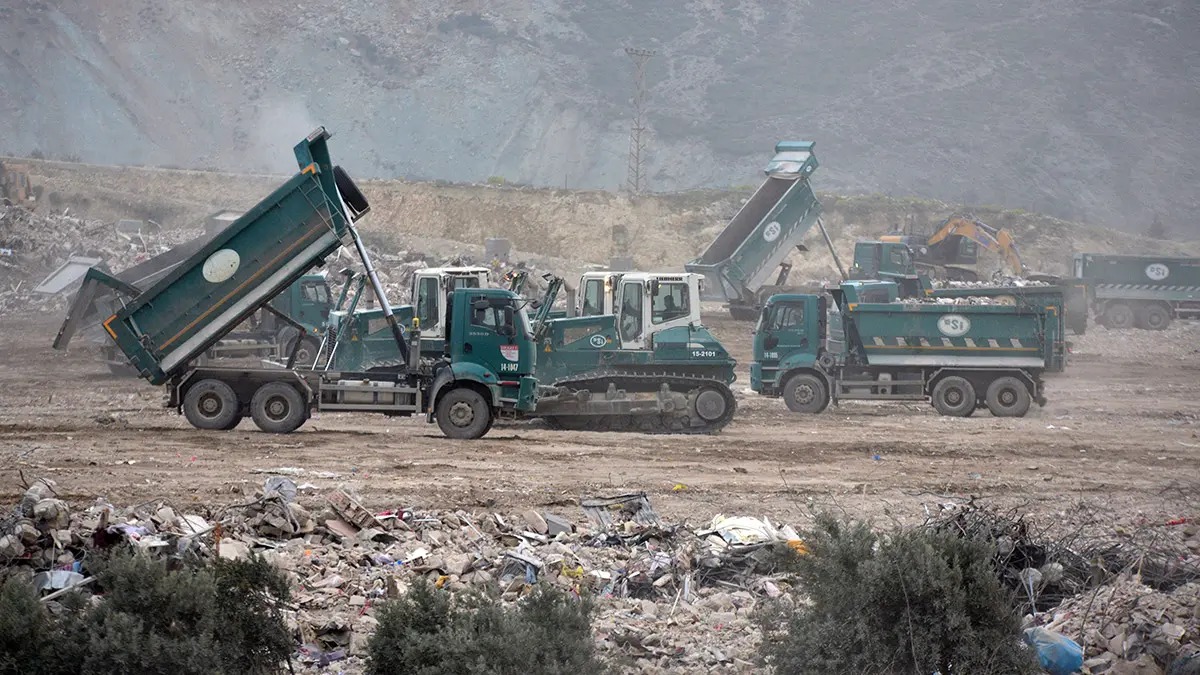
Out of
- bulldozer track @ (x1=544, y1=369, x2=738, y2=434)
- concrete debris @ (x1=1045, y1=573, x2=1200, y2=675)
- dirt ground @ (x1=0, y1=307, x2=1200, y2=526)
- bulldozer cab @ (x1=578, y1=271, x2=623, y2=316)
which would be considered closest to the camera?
concrete debris @ (x1=1045, y1=573, x2=1200, y2=675)

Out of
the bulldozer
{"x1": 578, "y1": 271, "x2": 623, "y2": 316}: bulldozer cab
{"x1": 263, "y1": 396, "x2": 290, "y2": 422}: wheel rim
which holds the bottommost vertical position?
{"x1": 263, "y1": 396, "x2": 290, "y2": 422}: wheel rim

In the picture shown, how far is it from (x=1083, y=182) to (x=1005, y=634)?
6596 centimetres

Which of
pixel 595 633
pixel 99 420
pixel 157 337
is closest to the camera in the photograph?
pixel 595 633

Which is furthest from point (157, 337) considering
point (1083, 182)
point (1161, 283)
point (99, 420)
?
point (1083, 182)

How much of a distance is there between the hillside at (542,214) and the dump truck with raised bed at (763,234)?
35.8 ft

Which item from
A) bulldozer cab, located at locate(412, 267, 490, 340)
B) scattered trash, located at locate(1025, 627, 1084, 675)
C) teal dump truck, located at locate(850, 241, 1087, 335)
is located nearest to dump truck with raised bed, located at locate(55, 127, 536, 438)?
bulldozer cab, located at locate(412, 267, 490, 340)

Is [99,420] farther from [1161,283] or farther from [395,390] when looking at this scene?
[1161,283]

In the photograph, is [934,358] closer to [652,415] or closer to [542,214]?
[652,415]

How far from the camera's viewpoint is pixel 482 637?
6.51 m

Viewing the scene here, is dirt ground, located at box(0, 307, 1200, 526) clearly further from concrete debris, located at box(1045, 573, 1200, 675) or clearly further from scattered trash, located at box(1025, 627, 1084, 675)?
scattered trash, located at box(1025, 627, 1084, 675)

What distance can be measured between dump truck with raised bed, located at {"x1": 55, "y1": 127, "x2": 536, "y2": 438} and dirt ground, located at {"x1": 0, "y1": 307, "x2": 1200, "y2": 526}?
0.45 meters

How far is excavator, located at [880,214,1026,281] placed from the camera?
37656 millimetres

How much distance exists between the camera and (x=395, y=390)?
54.0ft

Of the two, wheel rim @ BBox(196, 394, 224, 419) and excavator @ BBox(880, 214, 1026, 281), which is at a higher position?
excavator @ BBox(880, 214, 1026, 281)
